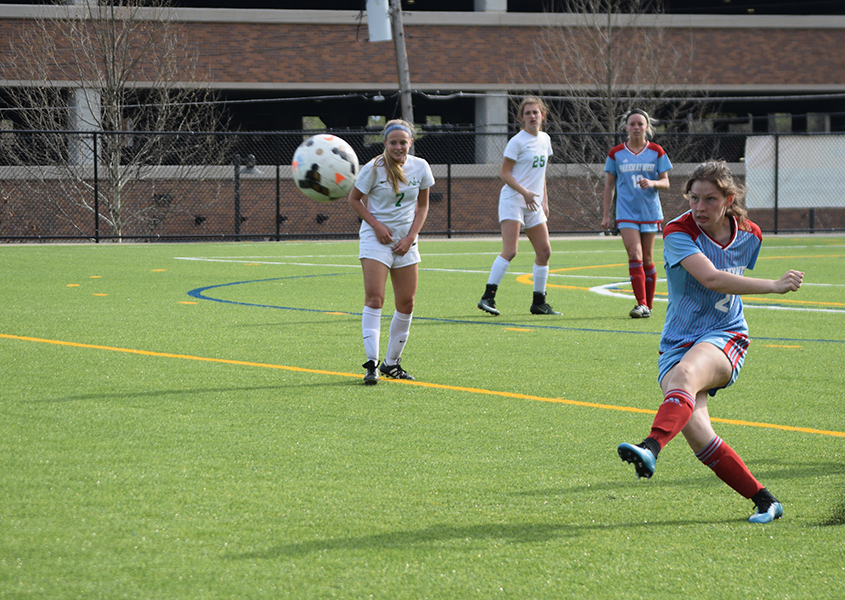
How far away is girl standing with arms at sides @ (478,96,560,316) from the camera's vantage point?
11.3m

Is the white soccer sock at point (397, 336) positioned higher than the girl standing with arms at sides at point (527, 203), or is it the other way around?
the girl standing with arms at sides at point (527, 203)


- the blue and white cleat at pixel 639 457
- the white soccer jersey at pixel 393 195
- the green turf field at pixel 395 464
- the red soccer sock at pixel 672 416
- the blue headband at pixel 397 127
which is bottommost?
the green turf field at pixel 395 464

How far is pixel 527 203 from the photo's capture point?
36.9ft

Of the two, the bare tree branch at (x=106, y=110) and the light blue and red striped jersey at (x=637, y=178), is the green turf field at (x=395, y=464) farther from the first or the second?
the bare tree branch at (x=106, y=110)

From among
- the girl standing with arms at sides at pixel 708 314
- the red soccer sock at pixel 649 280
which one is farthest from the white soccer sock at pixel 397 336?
the red soccer sock at pixel 649 280

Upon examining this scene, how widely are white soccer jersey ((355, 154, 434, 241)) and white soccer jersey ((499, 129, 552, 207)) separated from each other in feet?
13.6

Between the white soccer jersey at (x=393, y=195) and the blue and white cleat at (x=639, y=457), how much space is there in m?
3.77

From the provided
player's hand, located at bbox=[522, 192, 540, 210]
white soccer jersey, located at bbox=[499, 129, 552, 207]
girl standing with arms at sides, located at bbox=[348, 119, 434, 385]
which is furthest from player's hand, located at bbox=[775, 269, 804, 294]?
white soccer jersey, located at bbox=[499, 129, 552, 207]

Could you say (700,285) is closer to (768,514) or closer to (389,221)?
(768,514)

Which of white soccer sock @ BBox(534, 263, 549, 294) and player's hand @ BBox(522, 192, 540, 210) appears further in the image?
white soccer sock @ BBox(534, 263, 549, 294)

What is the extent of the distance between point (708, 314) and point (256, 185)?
82.8ft

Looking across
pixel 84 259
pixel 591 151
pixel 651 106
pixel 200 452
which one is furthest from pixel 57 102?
pixel 200 452

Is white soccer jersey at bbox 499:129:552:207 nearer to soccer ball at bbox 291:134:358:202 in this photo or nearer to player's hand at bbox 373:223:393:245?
soccer ball at bbox 291:134:358:202

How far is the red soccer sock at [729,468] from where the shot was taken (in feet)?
13.9
